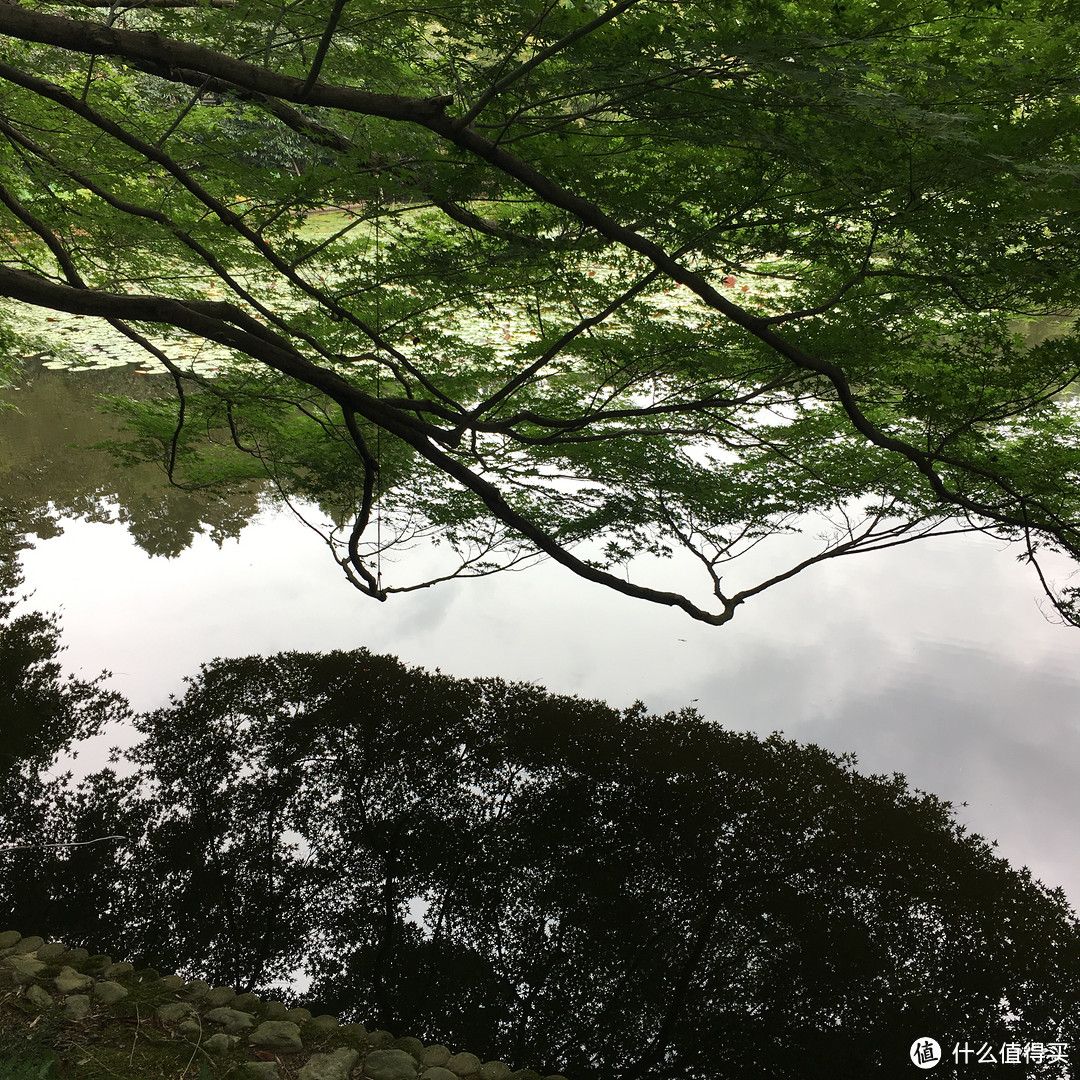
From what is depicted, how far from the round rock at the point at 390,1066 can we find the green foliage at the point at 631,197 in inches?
70.5

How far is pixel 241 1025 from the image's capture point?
2.88 metres

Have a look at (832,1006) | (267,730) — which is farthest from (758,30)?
(267,730)

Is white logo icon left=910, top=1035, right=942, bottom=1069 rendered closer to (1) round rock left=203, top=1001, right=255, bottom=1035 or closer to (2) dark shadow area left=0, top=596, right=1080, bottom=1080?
(2) dark shadow area left=0, top=596, right=1080, bottom=1080

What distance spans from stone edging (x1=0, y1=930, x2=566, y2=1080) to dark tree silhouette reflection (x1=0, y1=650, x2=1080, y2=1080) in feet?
1.12

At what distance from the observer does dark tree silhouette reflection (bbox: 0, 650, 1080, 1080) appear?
3477 millimetres

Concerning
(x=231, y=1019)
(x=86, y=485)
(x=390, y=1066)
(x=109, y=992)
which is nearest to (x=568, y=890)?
(x=390, y=1066)

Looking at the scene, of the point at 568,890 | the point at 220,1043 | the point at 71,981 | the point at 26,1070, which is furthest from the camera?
the point at 568,890

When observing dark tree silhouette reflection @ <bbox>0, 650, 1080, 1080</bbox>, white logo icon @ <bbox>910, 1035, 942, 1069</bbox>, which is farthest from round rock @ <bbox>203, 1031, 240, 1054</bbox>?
white logo icon @ <bbox>910, 1035, 942, 1069</bbox>

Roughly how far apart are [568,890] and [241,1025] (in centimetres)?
184

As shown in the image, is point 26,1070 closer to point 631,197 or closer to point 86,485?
point 631,197

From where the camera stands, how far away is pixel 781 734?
20.2 ft

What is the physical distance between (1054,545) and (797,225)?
4.99 meters

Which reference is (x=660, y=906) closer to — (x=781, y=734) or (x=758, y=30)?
Answer: (x=781, y=734)

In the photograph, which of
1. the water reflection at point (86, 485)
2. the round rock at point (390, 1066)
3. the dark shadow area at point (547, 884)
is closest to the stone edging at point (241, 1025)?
the round rock at point (390, 1066)
